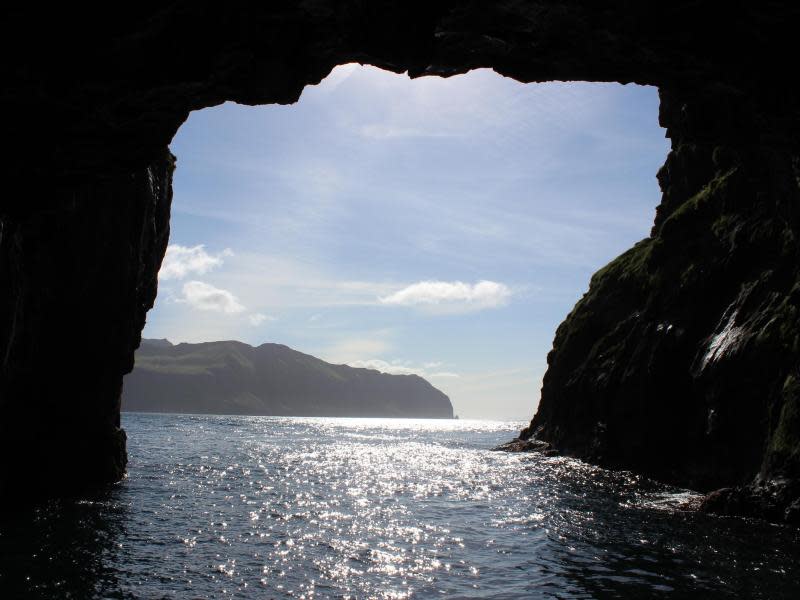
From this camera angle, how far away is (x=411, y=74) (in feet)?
56.9

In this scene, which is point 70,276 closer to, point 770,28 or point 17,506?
point 17,506

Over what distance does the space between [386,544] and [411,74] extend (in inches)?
631

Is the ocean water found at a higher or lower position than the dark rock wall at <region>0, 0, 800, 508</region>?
lower

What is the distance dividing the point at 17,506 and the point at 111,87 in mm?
20203

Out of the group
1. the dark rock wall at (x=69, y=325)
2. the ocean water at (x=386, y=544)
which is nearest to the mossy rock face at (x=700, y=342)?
the ocean water at (x=386, y=544)

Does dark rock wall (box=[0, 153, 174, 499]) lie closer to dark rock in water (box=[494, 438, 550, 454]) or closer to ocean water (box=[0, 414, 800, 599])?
ocean water (box=[0, 414, 800, 599])

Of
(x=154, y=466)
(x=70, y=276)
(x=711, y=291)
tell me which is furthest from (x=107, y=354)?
(x=711, y=291)

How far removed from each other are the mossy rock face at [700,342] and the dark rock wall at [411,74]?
0.17 metres

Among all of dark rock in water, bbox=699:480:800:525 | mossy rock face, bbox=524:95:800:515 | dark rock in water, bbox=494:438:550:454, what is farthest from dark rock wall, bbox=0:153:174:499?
dark rock in water, bbox=494:438:550:454

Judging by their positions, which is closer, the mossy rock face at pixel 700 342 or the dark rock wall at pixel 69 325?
the dark rock wall at pixel 69 325

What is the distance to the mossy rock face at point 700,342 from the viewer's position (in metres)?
25.9

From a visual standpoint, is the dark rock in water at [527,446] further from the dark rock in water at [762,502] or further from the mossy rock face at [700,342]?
the dark rock in water at [762,502]

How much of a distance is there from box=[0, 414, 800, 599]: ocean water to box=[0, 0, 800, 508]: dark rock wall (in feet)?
18.3

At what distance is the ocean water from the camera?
14.9 meters
